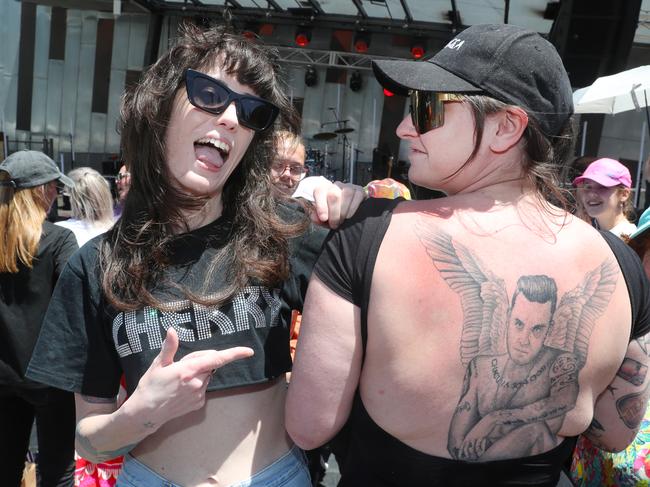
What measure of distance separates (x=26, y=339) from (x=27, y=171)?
2.74 feet

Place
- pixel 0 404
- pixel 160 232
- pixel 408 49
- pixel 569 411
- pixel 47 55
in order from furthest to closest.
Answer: pixel 47 55
pixel 408 49
pixel 0 404
pixel 160 232
pixel 569 411

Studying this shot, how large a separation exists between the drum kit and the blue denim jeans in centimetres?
1199

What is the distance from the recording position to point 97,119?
1465cm

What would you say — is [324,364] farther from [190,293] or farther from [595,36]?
→ [595,36]

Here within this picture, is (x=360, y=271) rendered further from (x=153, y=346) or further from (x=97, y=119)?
(x=97, y=119)

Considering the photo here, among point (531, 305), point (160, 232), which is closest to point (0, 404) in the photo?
point (160, 232)

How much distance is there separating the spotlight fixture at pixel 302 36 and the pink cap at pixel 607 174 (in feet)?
32.6

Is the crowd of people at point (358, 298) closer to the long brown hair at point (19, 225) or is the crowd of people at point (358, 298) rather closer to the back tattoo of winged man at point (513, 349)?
the back tattoo of winged man at point (513, 349)

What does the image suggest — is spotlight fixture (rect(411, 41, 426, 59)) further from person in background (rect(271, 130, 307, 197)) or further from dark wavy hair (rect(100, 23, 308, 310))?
dark wavy hair (rect(100, 23, 308, 310))

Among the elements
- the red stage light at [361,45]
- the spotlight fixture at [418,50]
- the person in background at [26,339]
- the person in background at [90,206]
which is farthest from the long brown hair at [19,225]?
the red stage light at [361,45]

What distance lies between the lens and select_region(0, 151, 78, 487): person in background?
115 inches

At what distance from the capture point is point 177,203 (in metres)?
1.56

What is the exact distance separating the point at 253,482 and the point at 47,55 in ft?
49.9

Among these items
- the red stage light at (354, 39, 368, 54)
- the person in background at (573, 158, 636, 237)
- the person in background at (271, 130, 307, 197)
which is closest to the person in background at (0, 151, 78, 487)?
the person in background at (271, 130, 307, 197)
